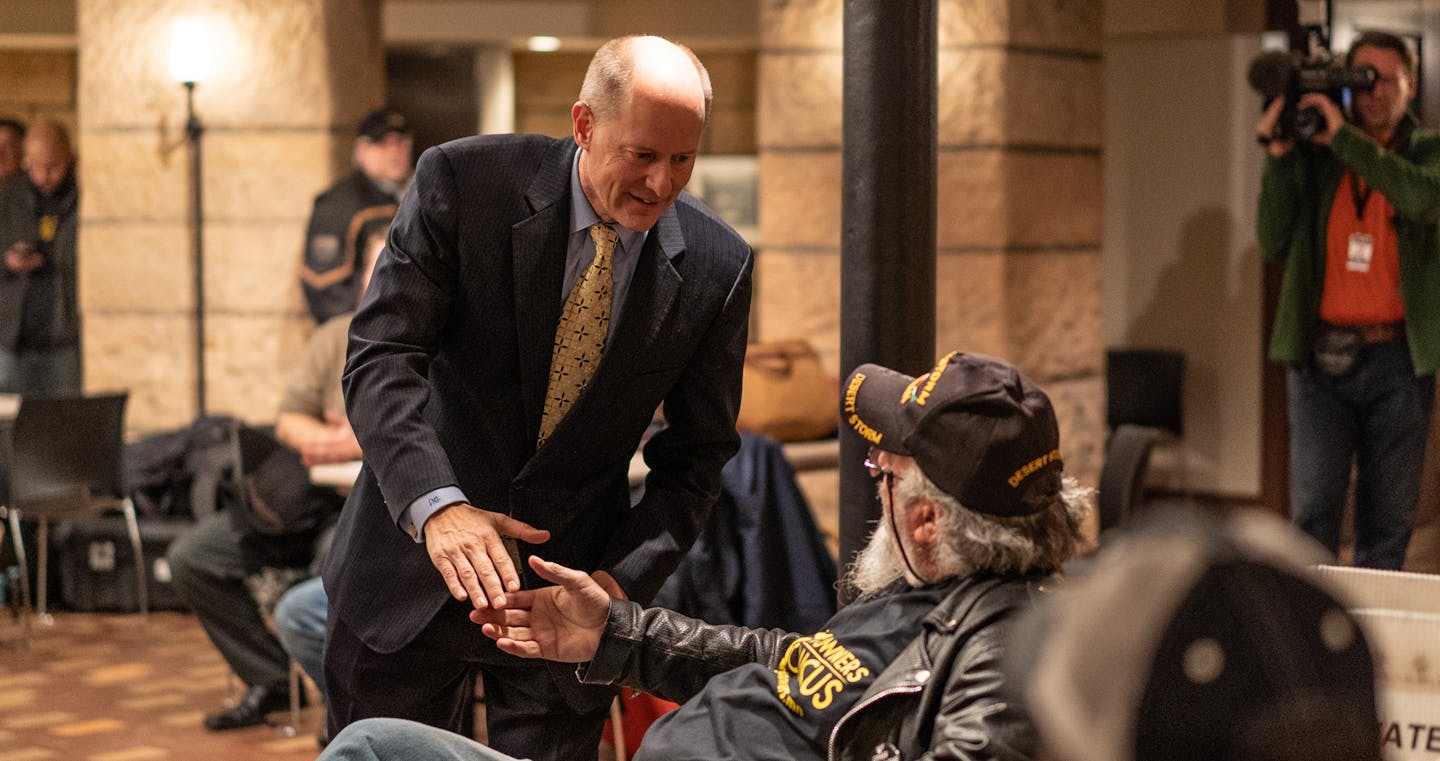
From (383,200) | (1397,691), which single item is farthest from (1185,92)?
(1397,691)

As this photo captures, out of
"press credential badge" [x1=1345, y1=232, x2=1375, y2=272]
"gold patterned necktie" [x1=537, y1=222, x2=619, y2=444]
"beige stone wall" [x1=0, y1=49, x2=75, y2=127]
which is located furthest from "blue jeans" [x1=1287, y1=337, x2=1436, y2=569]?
"beige stone wall" [x1=0, y1=49, x2=75, y2=127]

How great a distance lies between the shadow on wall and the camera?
7191 mm

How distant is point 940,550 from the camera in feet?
5.84

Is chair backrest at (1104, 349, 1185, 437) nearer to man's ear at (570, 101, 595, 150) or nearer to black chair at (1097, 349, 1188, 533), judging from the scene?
black chair at (1097, 349, 1188, 533)

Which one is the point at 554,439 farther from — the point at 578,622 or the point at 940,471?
the point at 940,471

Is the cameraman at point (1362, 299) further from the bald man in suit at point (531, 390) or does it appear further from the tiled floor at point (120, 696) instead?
the tiled floor at point (120, 696)

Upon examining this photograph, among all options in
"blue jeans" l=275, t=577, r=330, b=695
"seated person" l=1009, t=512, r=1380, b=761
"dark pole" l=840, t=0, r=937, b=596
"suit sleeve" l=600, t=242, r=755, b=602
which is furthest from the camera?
"blue jeans" l=275, t=577, r=330, b=695

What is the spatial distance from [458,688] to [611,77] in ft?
2.87

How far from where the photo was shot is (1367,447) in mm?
4438

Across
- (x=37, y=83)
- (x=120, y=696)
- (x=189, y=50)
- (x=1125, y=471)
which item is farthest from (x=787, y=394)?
(x=37, y=83)

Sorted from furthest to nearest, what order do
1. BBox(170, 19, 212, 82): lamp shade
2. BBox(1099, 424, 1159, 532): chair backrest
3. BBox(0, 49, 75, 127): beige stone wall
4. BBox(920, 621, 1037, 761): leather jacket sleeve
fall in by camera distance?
BBox(0, 49, 75, 127): beige stone wall, BBox(170, 19, 212, 82): lamp shade, BBox(1099, 424, 1159, 532): chair backrest, BBox(920, 621, 1037, 761): leather jacket sleeve

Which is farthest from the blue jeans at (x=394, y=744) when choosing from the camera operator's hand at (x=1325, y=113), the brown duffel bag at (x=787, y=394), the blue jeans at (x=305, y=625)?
the camera operator's hand at (x=1325, y=113)

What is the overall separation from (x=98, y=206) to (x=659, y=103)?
5.29 meters

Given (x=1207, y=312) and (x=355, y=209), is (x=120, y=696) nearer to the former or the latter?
(x=355, y=209)
